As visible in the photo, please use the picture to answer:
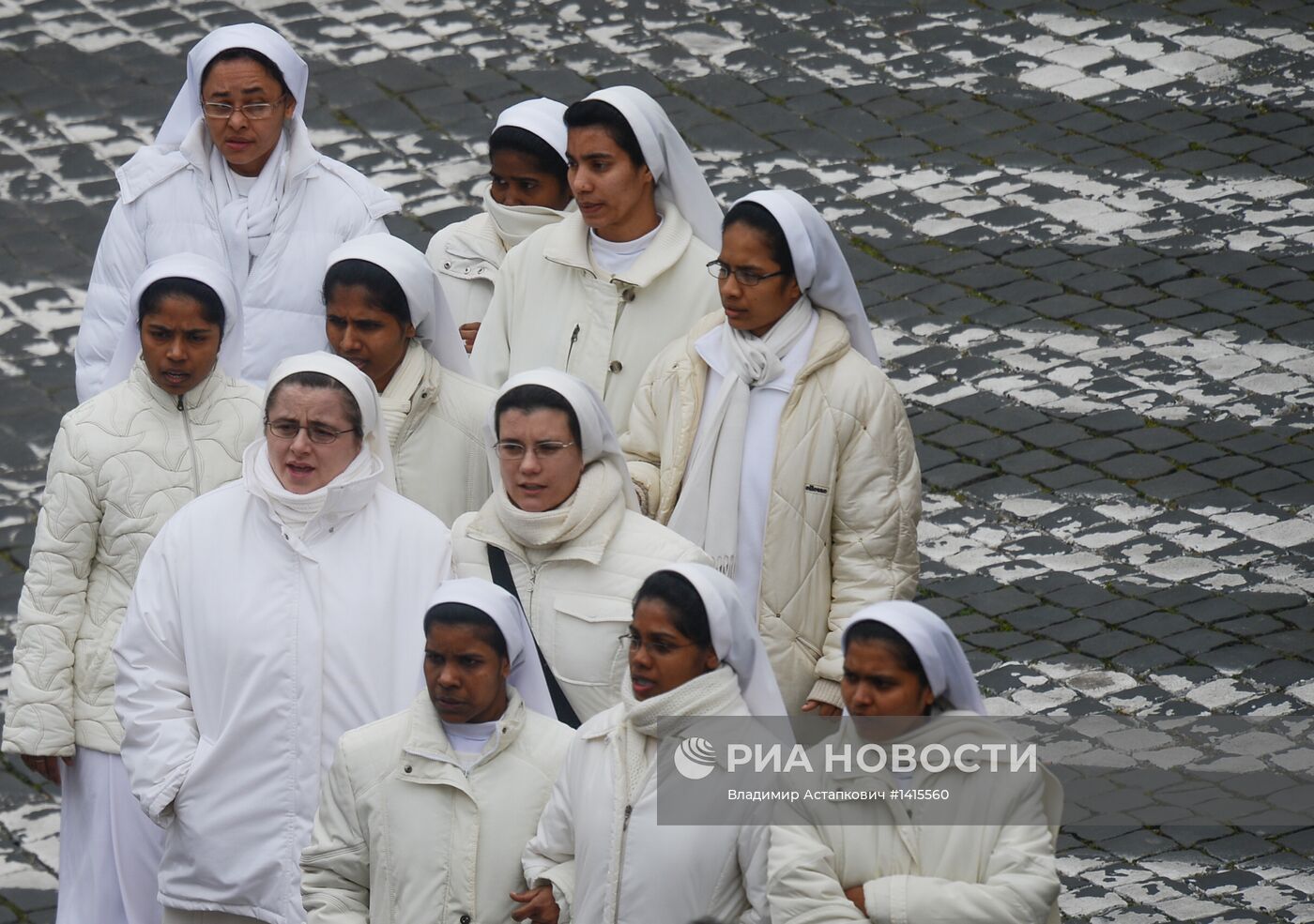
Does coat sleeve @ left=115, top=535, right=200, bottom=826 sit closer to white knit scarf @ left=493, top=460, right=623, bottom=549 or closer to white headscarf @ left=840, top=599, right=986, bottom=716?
white knit scarf @ left=493, top=460, right=623, bottom=549

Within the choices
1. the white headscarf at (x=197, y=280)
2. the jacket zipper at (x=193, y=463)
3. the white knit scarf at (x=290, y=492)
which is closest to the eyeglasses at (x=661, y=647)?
the white knit scarf at (x=290, y=492)

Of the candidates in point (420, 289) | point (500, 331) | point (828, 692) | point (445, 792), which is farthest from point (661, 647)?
point (500, 331)

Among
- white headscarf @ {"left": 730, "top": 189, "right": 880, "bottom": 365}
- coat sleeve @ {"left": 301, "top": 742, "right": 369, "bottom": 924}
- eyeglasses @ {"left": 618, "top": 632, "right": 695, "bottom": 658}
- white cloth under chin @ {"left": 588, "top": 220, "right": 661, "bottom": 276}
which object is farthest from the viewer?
white cloth under chin @ {"left": 588, "top": 220, "right": 661, "bottom": 276}

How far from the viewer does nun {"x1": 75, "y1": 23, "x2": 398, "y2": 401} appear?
6.59 meters

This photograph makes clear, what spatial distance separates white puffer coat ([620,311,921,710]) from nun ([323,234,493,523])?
0.85 m

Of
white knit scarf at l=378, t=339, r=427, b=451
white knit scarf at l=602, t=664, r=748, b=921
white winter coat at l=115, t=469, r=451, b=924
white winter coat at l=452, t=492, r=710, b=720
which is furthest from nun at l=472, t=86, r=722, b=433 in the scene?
white knit scarf at l=602, t=664, r=748, b=921

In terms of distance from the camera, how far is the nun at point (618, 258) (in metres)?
6.24

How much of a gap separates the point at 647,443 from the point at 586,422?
2.04 feet

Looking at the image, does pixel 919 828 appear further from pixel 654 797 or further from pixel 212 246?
pixel 212 246

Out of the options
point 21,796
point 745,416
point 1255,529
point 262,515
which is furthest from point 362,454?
point 1255,529

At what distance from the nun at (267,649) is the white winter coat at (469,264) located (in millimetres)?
1673

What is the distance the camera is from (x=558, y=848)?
480 centimetres

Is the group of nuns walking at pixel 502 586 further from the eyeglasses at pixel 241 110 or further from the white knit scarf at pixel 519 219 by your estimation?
the eyeglasses at pixel 241 110

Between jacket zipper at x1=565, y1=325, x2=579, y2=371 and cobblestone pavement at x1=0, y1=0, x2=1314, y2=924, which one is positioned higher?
jacket zipper at x1=565, y1=325, x2=579, y2=371
